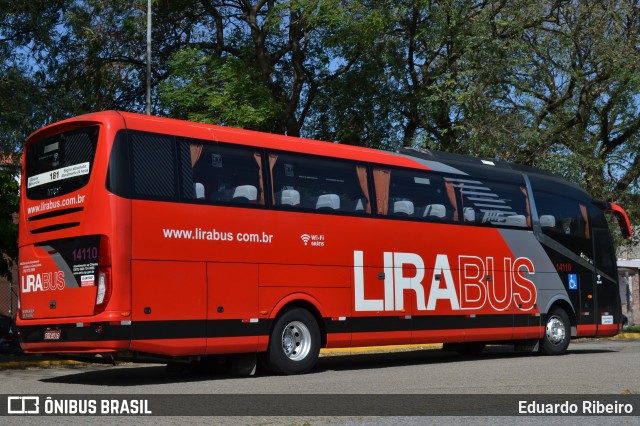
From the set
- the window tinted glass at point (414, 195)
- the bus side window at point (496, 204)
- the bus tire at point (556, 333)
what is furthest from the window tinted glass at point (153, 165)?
the bus tire at point (556, 333)

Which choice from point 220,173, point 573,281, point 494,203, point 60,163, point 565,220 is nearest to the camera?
point 60,163

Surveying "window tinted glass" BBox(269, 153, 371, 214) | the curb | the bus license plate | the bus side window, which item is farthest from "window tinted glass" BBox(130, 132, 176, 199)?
the bus side window

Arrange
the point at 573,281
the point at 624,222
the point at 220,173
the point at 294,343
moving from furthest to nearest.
Answer: the point at 624,222 → the point at 573,281 → the point at 294,343 → the point at 220,173

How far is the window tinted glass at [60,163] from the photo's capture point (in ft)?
45.8

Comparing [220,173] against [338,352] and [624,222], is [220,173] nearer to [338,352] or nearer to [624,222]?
[338,352]

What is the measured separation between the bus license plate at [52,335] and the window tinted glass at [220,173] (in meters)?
2.54

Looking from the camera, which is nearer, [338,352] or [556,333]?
[556,333]

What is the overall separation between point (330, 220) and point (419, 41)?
41.6ft

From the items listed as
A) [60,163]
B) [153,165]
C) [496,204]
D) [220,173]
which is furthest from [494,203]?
[60,163]

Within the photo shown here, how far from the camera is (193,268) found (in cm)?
1434

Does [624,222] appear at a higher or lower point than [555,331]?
higher

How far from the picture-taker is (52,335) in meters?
14.0

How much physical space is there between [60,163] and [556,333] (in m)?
11.2

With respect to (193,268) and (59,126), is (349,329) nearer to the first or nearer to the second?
(193,268)
